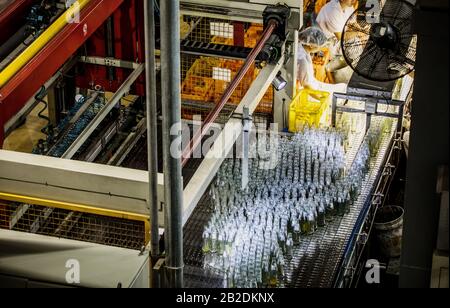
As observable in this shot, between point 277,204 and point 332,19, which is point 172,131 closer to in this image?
point 277,204

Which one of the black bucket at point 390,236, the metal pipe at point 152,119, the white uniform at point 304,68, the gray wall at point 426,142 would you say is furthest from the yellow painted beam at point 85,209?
the white uniform at point 304,68

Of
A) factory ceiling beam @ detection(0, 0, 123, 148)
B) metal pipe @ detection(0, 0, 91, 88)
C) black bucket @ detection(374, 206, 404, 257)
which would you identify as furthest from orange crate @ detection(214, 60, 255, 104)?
black bucket @ detection(374, 206, 404, 257)

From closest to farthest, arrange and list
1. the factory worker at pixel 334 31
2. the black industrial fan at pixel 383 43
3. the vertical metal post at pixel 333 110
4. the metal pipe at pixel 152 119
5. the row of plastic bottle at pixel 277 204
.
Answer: the metal pipe at pixel 152 119 → the row of plastic bottle at pixel 277 204 → the black industrial fan at pixel 383 43 → the vertical metal post at pixel 333 110 → the factory worker at pixel 334 31

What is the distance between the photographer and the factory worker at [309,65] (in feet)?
33.3

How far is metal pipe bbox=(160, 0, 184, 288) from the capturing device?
6078 millimetres

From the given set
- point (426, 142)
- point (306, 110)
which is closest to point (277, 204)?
point (306, 110)

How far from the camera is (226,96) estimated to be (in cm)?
841

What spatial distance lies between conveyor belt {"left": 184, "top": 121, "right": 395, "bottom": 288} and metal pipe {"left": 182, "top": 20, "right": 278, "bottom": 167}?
513 millimetres

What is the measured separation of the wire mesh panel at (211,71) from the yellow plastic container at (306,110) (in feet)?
1.58

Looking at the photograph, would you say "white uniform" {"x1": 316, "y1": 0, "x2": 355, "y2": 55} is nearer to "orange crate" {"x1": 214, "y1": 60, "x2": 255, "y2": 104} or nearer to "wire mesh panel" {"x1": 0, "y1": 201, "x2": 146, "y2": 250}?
"orange crate" {"x1": 214, "y1": 60, "x2": 255, "y2": 104}

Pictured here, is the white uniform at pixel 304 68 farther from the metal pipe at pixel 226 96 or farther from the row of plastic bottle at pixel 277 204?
the row of plastic bottle at pixel 277 204

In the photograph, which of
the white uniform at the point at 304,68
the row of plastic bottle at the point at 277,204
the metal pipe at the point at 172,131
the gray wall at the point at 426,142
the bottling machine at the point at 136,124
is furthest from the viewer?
the white uniform at the point at 304,68
